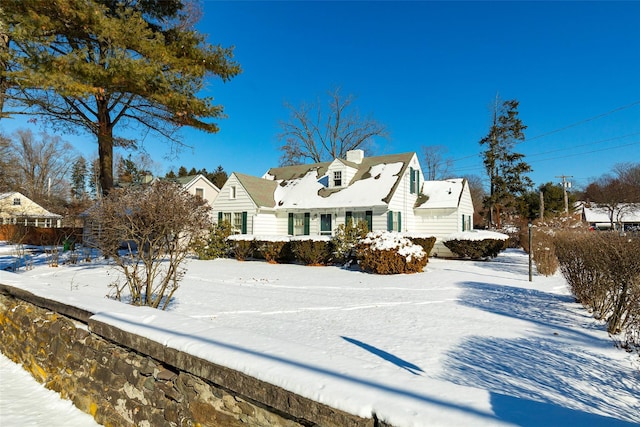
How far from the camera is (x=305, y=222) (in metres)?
20.9

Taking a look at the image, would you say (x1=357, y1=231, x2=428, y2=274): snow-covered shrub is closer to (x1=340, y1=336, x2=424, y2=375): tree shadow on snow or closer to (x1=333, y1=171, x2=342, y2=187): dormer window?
(x1=340, y1=336, x2=424, y2=375): tree shadow on snow

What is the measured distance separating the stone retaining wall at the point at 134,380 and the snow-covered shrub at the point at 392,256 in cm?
1018

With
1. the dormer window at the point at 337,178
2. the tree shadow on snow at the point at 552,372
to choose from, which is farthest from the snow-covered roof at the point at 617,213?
the tree shadow on snow at the point at 552,372

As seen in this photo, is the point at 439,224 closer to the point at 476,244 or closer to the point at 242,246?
the point at 476,244

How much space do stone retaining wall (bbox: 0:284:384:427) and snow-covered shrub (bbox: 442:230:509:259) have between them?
52.8ft

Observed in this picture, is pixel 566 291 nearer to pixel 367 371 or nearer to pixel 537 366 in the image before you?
pixel 537 366

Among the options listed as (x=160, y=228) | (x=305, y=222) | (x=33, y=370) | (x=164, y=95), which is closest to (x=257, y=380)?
(x=33, y=370)

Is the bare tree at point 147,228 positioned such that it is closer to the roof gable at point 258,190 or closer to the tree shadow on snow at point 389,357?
the tree shadow on snow at point 389,357

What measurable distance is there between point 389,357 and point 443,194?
60.1 feet

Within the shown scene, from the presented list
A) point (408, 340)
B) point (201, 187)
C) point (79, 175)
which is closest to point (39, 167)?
point (79, 175)

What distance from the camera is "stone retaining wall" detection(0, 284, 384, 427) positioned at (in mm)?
1882

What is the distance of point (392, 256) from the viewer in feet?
41.4

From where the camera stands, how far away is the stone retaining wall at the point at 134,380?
1882mm

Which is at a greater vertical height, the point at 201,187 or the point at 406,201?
the point at 201,187
